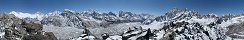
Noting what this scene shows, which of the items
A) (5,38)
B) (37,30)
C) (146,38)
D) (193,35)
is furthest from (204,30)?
(5,38)

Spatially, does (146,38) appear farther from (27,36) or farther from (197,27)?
Result: (27,36)

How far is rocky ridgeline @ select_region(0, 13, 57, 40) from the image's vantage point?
275 ft

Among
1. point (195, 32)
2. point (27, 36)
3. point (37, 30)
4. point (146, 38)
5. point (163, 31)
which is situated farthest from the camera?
point (195, 32)

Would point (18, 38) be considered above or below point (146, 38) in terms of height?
above

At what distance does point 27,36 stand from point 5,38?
679 cm

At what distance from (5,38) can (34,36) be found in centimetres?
883

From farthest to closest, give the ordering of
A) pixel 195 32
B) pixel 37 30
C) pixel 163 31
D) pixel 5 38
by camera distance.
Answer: pixel 195 32
pixel 163 31
pixel 37 30
pixel 5 38

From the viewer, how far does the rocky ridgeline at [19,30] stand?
83.9 meters

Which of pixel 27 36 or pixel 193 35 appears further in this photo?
pixel 193 35

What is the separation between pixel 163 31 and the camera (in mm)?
→ 145750

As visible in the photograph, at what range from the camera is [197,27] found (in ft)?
543

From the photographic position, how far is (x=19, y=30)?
89.2m

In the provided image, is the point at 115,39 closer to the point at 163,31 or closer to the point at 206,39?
the point at 163,31

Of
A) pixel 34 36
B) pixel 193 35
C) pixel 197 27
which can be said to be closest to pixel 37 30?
pixel 34 36
